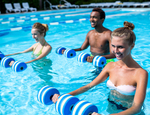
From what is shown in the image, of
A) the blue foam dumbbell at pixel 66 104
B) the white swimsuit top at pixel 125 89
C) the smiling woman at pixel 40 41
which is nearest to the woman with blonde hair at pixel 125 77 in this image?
the white swimsuit top at pixel 125 89

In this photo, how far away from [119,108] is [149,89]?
1924 millimetres

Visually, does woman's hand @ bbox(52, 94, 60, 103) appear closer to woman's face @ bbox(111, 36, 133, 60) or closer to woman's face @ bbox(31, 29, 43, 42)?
woman's face @ bbox(111, 36, 133, 60)

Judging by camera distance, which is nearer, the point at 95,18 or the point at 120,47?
the point at 120,47

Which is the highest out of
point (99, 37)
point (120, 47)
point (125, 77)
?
point (120, 47)

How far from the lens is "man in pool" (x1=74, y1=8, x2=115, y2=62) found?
373cm

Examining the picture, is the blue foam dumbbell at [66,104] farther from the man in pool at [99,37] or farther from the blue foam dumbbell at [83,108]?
the man in pool at [99,37]

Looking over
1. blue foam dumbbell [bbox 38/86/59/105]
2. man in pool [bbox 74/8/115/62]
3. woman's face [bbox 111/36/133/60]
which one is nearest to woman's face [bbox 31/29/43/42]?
man in pool [bbox 74/8/115/62]

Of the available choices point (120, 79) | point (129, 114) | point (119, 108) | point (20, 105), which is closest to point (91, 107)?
point (129, 114)

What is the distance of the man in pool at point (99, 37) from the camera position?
3.73 metres

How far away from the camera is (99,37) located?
395cm

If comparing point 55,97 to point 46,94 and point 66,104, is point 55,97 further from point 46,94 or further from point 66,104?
point 66,104

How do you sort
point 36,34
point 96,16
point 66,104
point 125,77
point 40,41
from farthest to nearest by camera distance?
point 40,41
point 36,34
point 96,16
point 125,77
point 66,104

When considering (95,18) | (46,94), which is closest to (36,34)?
(95,18)

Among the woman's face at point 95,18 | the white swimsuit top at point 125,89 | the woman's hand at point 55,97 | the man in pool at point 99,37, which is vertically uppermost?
the woman's face at point 95,18
